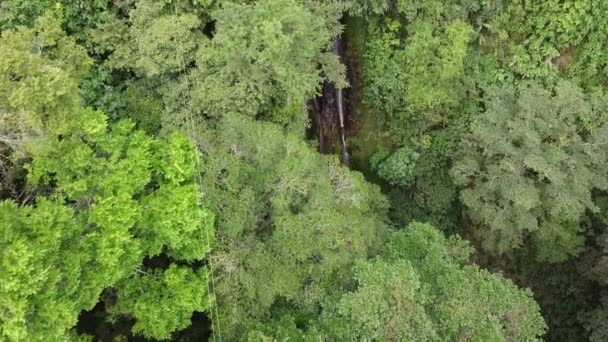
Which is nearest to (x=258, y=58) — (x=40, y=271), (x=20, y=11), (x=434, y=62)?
(x=20, y=11)

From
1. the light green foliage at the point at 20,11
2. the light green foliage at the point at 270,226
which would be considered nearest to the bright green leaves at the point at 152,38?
the light green foliage at the point at 20,11

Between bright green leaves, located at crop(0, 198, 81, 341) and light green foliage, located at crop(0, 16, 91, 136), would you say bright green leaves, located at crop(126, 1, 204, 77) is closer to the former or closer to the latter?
light green foliage, located at crop(0, 16, 91, 136)

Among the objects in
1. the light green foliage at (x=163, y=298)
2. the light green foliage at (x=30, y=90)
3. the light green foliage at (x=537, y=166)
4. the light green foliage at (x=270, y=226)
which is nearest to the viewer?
the light green foliage at (x=30, y=90)

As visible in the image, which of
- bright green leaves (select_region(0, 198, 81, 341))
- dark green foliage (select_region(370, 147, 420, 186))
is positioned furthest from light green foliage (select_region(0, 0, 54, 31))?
dark green foliage (select_region(370, 147, 420, 186))

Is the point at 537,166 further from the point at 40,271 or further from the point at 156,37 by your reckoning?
the point at 40,271

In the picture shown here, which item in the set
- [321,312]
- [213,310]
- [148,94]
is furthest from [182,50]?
[321,312]

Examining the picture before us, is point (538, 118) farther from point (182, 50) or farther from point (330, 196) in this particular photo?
point (182, 50)

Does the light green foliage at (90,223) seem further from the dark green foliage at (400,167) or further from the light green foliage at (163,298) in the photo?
the dark green foliage at (400,167)
